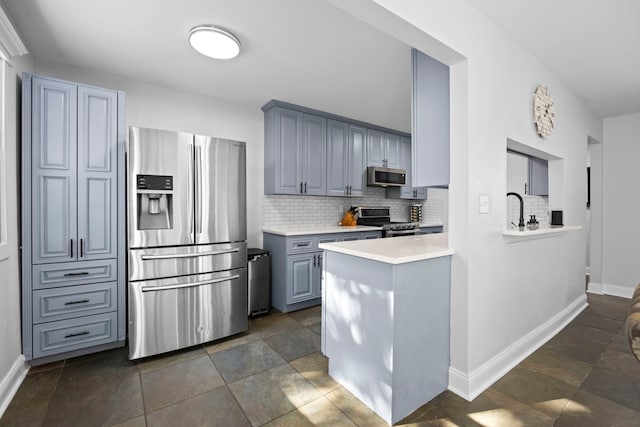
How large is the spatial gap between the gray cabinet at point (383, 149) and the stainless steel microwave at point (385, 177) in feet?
0.54

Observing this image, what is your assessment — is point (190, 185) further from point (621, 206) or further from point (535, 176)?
point (621, 206)

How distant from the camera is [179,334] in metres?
2.46

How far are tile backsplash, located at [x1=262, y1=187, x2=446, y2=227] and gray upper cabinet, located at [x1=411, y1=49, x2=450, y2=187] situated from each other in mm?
2217

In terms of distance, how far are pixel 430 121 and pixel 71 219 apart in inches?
116

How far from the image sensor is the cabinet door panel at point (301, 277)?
338cm

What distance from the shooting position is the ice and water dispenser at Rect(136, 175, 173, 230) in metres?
2.36

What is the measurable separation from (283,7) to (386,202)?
3.78m

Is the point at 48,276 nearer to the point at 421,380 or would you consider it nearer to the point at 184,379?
the point at 184,379

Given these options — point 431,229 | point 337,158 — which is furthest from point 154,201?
point 431,229

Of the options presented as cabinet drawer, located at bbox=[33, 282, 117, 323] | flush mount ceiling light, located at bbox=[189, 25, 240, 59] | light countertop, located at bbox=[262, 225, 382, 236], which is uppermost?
flush mount ceiling light, located at bbox=[189, 25, 240, 59]

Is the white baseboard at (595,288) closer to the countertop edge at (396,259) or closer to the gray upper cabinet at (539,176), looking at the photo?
the gray upper cabinet at (539,176)

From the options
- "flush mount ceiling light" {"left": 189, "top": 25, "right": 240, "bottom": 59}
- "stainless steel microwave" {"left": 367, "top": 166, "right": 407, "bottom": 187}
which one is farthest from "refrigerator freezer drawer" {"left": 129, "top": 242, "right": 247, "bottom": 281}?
A: "stainless steel microwave" {"left": 367, "top": 166, "right": 407, "bottom": 187}

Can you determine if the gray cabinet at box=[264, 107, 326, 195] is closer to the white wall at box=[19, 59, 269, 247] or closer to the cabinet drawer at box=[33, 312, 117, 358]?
the white wall at box=[19, 59, 269, 247]

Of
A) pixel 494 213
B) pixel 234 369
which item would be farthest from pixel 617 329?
pixel 234 369
